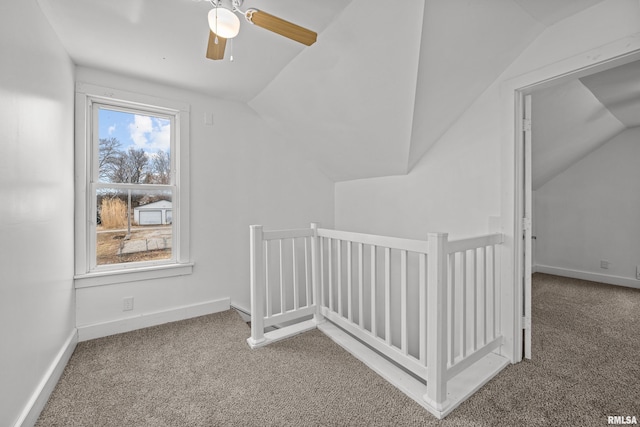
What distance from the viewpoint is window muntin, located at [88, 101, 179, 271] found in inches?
96.6

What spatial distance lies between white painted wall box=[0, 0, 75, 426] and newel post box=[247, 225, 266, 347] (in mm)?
1208

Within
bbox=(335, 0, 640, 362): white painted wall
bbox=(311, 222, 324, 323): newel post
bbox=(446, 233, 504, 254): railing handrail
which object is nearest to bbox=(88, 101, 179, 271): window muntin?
bbox=(311, 222, 324, 323): newel post

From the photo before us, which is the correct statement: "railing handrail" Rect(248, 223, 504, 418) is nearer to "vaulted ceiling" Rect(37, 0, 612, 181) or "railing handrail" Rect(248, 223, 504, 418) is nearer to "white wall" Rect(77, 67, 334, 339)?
"white wall" Rect(77, 67, 334, 339)

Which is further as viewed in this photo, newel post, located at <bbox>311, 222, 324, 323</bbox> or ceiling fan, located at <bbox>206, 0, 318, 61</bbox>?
newel post, located at <bbox>311, 222, 324, 323</bbox>

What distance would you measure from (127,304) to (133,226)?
2.29 feet

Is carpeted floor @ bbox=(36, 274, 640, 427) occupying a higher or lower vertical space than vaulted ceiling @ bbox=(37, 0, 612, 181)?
lower

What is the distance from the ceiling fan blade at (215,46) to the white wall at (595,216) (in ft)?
17.1

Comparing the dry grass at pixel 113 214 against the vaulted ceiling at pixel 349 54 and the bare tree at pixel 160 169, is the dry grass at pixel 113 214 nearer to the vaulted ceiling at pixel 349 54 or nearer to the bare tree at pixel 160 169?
the bare tree at pixel 160 169

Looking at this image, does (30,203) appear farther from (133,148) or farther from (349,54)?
(349,54)

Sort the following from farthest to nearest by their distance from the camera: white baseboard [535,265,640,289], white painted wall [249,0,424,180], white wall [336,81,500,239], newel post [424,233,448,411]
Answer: white baseboard [535,265,640,289]
white wall [336,81,500,239]
white painted wall [249,0,424,180]
newel post [424,233,448,411]

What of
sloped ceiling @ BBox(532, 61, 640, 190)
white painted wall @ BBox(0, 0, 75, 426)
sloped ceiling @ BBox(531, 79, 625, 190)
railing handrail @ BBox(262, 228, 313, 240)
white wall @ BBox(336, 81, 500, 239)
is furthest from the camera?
sloped ceiling @ BBox(531, 79, 625, 190)

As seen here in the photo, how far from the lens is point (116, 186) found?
2.50m

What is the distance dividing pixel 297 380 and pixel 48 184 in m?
1.96

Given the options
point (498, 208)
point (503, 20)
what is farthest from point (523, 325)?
point (503, 20)
